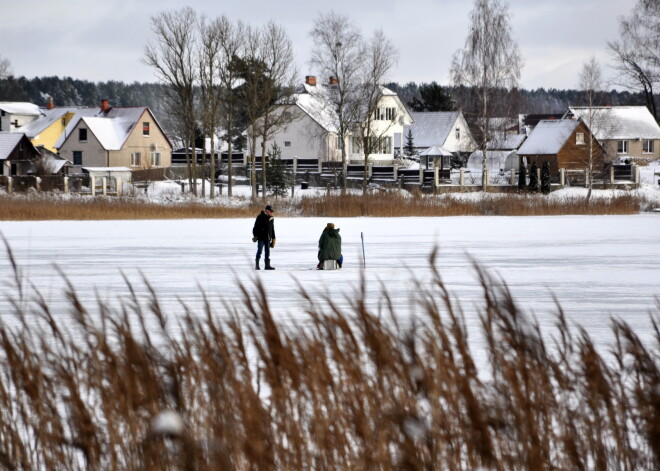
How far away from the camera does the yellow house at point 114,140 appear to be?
72438 mm

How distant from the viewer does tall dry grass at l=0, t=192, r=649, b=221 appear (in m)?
33.6

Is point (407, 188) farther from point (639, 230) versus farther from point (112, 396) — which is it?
point (112, 396)

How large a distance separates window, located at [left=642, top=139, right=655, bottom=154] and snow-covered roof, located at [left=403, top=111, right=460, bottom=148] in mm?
15303

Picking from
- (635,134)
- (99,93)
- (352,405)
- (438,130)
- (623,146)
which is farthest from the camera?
(99,93)

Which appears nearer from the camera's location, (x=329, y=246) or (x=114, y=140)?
(x=329, y=246)


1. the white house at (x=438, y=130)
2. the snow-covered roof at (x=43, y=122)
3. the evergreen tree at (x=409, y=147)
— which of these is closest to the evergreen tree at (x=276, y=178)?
the evergreen tree at (x=409, y=147)

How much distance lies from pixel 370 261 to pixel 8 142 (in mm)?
48138

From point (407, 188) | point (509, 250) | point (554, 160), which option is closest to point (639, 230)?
point (509, 250)

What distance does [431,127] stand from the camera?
267 feet

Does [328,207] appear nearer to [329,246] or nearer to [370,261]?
[370,261]

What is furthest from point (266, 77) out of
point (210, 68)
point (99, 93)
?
point (99, 93)

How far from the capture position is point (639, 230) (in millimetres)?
28016

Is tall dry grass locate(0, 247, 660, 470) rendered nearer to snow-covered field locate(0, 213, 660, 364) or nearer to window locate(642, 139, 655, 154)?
snow-covered field locate(0, 213, 660, 364)

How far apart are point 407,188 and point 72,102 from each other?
12596cm
